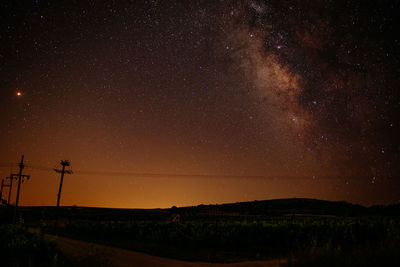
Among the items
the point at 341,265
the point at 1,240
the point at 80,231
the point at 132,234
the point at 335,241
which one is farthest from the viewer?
the point at 80,231

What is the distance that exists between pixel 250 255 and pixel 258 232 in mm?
4716

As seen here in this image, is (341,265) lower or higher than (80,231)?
higher

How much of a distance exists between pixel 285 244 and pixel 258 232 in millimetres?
2129

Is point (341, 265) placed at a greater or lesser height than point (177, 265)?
greater

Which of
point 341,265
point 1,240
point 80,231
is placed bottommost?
point 80,231

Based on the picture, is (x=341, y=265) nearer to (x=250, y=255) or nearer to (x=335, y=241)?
(x=250, y=255)

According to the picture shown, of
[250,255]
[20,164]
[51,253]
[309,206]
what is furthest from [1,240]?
[309,206]

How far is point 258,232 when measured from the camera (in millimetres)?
20969

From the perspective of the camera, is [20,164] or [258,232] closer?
[258,232]

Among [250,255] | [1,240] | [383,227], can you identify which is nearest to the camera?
[1,240]

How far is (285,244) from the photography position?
19.5m

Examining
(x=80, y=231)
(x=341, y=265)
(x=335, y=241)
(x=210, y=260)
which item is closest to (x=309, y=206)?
(x=80, y=231)

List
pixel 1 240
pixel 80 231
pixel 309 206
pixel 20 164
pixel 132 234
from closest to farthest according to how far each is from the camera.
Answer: pixel 1 240, pixel 132 234, pixel 20 164, pixel 80 231, pixel 309 206

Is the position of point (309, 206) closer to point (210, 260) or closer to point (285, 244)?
point (285, 244)
